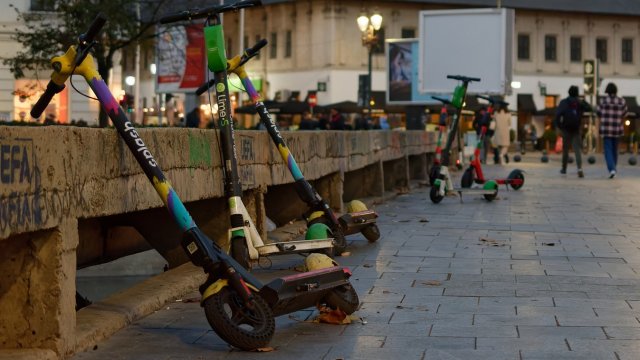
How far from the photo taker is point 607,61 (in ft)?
260

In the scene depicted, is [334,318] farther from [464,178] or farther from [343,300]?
[464,178]

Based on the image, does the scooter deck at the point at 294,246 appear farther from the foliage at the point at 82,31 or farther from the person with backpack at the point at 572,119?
the foliage at the point at 82,31

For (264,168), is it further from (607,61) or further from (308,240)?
(607,61)

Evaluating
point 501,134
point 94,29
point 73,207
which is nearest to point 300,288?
point 73,207

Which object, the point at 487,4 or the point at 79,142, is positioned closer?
the point at 79,142

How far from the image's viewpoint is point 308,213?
1012 centimetres

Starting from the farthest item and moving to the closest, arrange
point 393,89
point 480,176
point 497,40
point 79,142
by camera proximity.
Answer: point 393,89 → point 497,40 → point 480,176 → point 79,142

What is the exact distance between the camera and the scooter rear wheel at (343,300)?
6.63m

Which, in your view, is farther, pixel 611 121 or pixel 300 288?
pixel 611 121

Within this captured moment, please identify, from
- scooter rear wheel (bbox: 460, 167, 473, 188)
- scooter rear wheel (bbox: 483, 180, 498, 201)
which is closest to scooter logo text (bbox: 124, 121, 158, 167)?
scooter rear wheel (bbox: 483, 180, 498, 201)

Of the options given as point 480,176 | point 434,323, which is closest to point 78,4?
point 480,176

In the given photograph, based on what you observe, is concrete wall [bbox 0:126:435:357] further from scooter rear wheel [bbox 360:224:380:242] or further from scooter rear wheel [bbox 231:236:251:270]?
scooter rear wheel [bbox 360:224:380:242]

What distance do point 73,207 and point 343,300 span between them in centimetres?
156

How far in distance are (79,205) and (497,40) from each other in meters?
25.9
